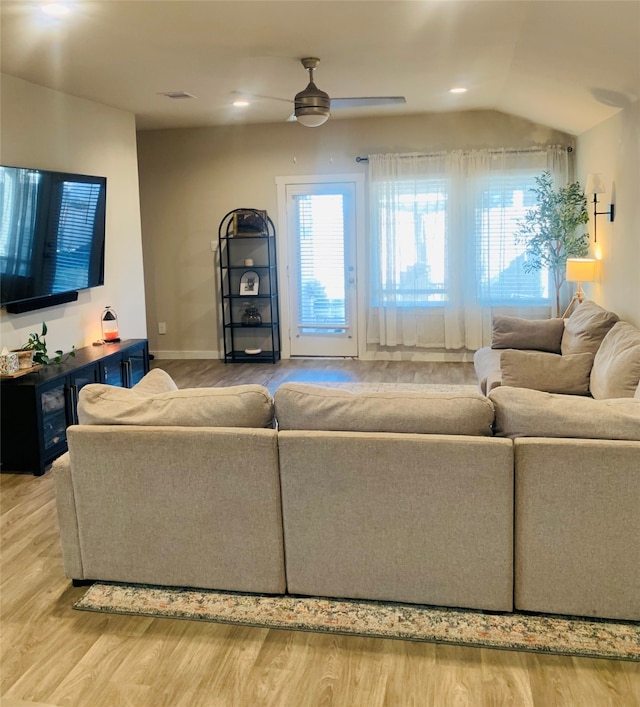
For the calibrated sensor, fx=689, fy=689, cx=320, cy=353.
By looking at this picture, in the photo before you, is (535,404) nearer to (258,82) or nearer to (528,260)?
(258,82)

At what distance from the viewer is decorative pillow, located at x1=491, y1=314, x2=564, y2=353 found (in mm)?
5379

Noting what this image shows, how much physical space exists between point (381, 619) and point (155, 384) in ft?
4.61

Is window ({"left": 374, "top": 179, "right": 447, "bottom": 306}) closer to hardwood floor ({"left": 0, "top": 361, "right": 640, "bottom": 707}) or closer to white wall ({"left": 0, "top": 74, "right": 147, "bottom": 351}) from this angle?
white wall ({"left": 0, "top": 74, "right": 147, "bottom": 351})

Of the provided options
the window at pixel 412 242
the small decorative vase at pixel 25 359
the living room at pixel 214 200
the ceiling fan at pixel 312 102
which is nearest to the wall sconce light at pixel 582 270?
the living room at pixel 214 200

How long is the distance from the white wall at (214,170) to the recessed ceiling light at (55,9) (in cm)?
420

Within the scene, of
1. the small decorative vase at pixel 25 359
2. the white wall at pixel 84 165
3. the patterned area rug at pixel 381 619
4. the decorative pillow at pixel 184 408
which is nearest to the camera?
the patterned area rug at pixel 381 619

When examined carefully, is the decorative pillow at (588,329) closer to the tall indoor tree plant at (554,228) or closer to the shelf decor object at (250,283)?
the tall indoor tree plant at (554,228)

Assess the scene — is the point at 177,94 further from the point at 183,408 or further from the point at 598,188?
the point at 183,408

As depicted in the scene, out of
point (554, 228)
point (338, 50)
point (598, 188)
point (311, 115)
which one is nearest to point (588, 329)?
point (598, 188)

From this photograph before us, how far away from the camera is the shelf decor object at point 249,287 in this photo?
25.1ft

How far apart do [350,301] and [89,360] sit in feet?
11.2

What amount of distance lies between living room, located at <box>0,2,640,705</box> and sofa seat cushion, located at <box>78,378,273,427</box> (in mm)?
771

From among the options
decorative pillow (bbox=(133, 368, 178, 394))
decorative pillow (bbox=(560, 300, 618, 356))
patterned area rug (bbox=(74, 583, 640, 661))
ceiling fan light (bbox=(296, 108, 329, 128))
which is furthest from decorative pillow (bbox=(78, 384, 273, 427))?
decorative pillow (bbox=(560, 300, 618, 356))

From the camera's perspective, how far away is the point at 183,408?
8.97ft
